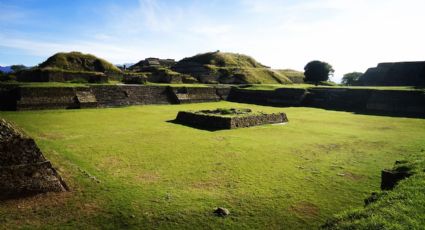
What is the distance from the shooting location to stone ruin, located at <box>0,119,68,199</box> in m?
6.30

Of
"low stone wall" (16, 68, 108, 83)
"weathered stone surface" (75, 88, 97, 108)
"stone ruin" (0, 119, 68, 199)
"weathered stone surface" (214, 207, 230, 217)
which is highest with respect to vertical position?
"low stone wall" (16, 68, 108, 83)

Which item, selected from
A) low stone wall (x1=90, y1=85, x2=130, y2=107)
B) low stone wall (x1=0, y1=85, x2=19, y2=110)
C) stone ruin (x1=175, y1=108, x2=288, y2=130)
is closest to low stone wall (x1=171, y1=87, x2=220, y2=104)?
low stone wall (x1=90, y1=85, x2=130, y2=107)

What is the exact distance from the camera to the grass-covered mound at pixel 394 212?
12.6ft

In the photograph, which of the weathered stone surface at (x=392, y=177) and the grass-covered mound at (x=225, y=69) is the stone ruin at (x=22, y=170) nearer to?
the weathered stone surface at (x=392, y=177)

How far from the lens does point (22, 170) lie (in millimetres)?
6520

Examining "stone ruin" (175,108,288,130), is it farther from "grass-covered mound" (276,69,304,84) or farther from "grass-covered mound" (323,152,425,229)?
"grass-covered mound" (276,69,304,84)

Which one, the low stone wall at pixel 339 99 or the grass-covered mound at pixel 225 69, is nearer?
the low stone wall at pixel 339 99

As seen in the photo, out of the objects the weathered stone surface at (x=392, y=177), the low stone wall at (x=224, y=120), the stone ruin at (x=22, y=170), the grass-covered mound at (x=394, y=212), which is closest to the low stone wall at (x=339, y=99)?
the low stone wall at (x=224, y=120)

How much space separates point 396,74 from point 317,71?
1144cm

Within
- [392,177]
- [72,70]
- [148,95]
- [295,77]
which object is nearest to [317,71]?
[295,77]

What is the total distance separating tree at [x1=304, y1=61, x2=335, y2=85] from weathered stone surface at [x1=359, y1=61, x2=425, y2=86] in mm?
6870

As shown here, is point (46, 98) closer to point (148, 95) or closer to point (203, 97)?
point (148, 95)

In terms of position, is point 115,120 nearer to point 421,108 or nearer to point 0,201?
point 0,201

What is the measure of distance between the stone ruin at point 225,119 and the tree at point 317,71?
30.0m
